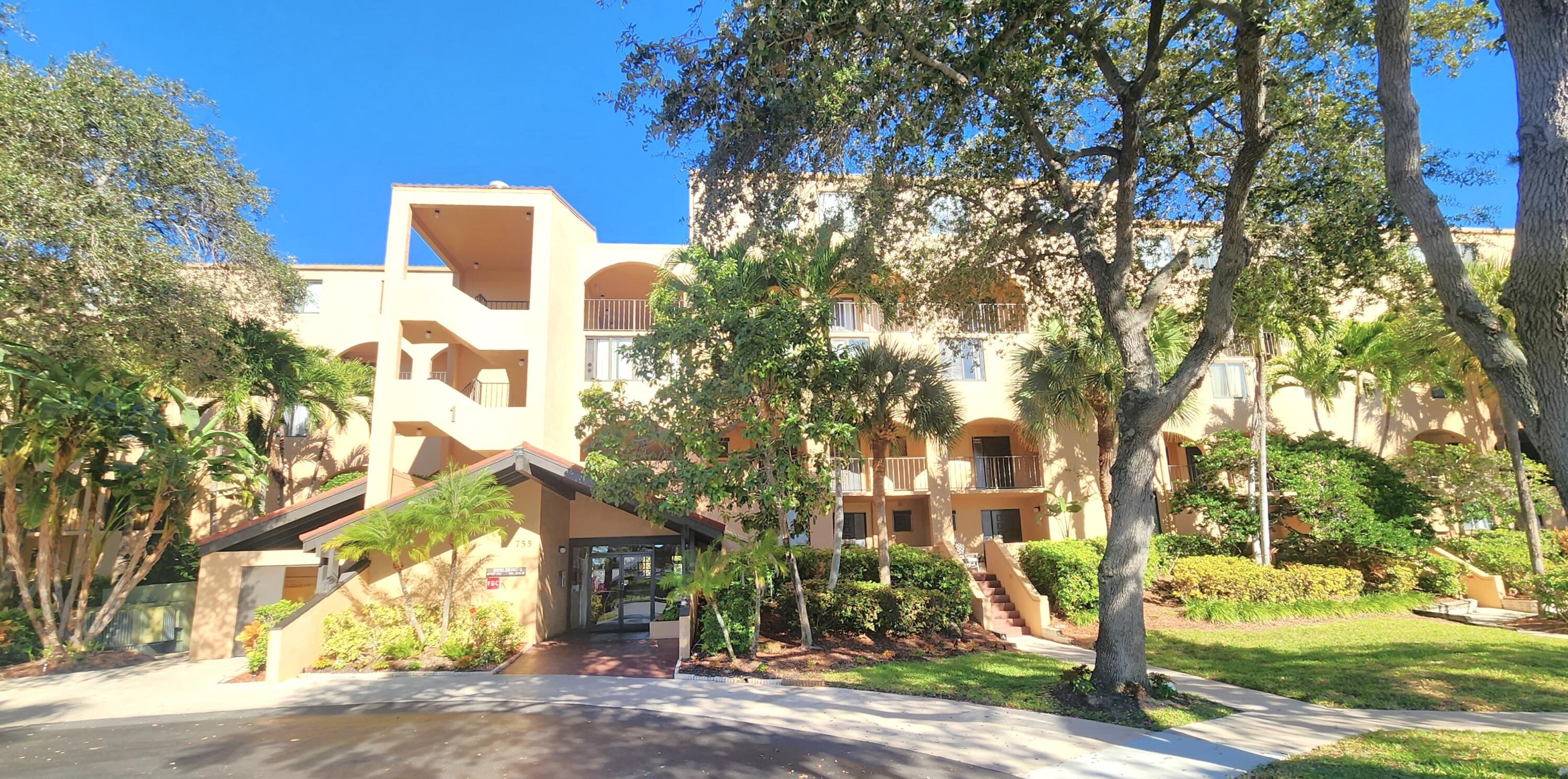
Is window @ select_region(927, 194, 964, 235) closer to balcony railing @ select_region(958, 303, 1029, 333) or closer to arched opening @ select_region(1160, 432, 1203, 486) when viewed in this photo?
balcony railing @ select_region(958, 303, 1029, 333)

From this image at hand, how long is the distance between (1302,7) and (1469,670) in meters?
9.21

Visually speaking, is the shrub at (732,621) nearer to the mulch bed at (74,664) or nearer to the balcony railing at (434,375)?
the mulch bed at (74,664)

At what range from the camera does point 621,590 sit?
1806 cm

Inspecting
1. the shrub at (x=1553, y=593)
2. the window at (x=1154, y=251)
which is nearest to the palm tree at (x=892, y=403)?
the window at (x=1154, y=251)

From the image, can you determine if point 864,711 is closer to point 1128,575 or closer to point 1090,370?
point 1128,575

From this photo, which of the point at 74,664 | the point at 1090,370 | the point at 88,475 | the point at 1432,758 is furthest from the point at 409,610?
the point at 1090,370

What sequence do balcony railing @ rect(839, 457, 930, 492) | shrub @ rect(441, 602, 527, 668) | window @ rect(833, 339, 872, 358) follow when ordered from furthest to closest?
balcony railing @ rect(839, 457, 930, 492) < window @ rect(833, 339, 872, 358) < shrub @ rect(441, 602, 527, 668)

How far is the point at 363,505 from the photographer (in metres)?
17.7

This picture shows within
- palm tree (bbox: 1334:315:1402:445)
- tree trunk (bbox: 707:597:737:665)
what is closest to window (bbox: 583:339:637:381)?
tree trunk (bbox: 707:597:737:665)

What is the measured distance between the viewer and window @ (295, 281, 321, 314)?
22531 millimetres

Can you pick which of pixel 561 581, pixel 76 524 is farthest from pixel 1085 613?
pixel 76 524

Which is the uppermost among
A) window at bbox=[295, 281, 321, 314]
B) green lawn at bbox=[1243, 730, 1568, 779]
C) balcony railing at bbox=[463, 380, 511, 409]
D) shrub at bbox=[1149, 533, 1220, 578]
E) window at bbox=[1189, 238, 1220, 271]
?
window at bbox=[295, 281, 321, 314]

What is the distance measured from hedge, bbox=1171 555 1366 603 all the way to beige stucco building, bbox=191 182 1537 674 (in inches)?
172

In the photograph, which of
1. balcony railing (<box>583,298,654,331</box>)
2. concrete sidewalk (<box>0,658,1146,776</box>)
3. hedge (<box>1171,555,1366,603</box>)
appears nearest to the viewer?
concrete sidewalk (<box>0,658,1146,776</box>)
